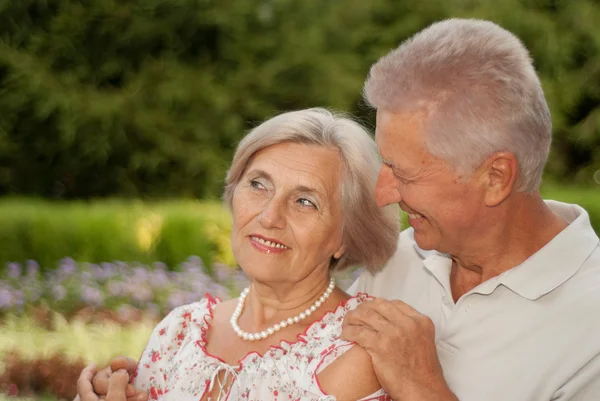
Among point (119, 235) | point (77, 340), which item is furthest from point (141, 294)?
point (119, 235)

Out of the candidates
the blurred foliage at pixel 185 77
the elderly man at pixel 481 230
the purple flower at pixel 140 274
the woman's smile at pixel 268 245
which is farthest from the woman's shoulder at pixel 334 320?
the blurred foliage at pixel 185 77

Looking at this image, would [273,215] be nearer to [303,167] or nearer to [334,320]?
[303,167]

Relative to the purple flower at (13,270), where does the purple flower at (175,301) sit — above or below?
above

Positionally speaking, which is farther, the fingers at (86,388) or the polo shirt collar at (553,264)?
the fingers at (86,388)

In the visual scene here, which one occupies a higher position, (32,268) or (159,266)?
(159,266)

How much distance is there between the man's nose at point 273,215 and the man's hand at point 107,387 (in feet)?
2.24

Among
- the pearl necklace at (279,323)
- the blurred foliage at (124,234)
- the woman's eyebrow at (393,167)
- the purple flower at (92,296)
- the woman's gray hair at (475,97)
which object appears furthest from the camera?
Answer: the blurred foliage at (124,234)

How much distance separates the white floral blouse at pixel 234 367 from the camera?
2451mm

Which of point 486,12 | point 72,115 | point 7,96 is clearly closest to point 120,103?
point 72,115

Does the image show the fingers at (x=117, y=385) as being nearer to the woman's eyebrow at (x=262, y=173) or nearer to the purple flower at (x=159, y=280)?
the woman's eyebrow at (x=262, y=173)

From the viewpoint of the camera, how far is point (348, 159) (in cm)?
269

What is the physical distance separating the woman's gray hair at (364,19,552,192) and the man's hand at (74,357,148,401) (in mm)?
1225

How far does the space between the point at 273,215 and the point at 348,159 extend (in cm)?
31

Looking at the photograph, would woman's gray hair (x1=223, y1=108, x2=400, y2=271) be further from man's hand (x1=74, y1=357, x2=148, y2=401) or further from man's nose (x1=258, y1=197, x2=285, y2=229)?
man's hand (x1=74, y1=357, x2=148, y2=401)
